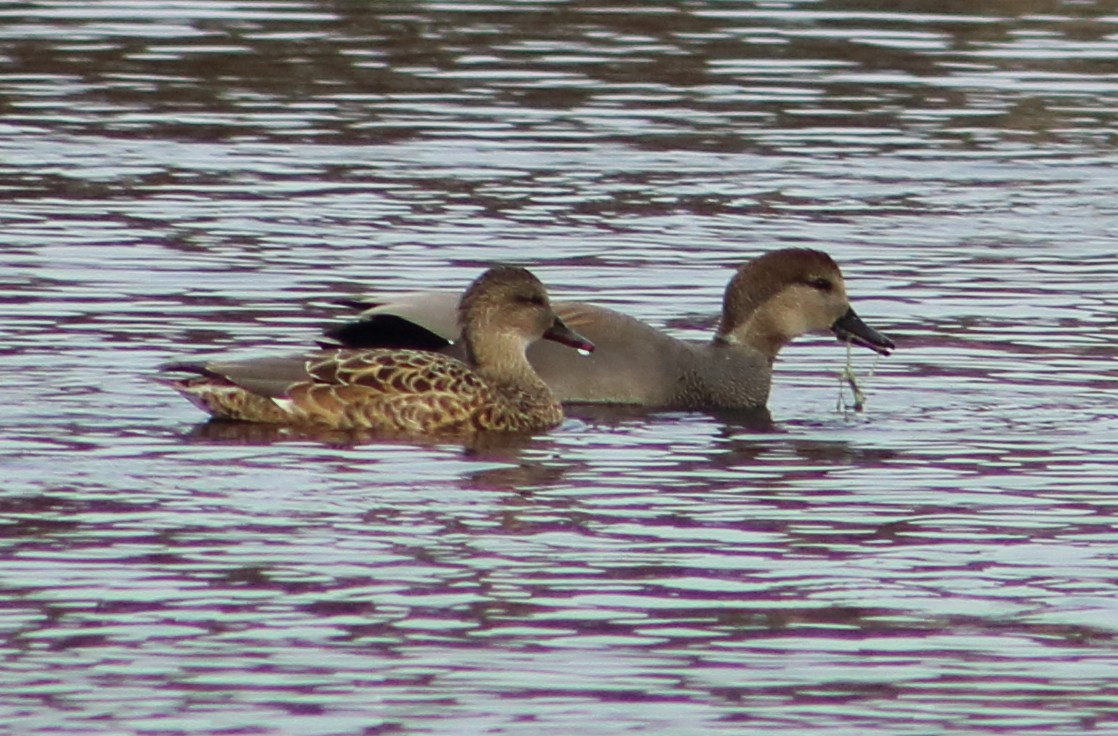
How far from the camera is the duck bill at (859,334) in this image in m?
13.4

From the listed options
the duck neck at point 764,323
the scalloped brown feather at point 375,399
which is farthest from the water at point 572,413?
the duck neck at point 764,323

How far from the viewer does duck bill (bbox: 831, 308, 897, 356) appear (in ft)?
43.9

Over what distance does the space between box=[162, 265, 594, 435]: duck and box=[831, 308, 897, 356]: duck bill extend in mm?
1563

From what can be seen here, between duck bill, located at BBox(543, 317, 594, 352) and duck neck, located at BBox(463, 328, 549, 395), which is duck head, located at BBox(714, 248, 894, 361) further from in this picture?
duck neck, located at BBox(463, 328, 549, 395)

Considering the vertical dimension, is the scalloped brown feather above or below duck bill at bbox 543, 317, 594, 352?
below

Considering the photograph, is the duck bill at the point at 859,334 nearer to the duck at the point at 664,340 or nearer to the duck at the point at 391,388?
the duck at the point at 664,340

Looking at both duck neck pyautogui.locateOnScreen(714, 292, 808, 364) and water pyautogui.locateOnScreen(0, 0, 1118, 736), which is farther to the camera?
duck neck pyautogui.locateOnScreen(714, 292, 808, 364)

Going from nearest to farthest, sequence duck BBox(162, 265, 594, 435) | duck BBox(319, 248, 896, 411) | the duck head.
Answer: duck BBox(162, 265, 594, 435) → duck BBox(319, 248, 896, 411) → the duck head

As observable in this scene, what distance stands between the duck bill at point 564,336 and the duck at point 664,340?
28 cm

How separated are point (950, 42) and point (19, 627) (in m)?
18.4

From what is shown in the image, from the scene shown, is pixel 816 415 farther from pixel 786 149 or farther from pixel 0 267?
pixel 786 149

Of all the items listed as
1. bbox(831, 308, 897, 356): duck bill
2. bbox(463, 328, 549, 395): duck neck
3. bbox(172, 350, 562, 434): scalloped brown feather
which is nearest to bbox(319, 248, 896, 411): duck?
bbox(831, 308, 897, 356): duck bill

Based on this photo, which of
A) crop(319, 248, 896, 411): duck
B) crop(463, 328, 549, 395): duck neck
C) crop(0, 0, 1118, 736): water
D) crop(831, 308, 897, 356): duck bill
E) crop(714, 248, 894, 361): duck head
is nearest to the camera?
crop(0, 0, 1118, 736): water

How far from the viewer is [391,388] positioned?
39.9ft
